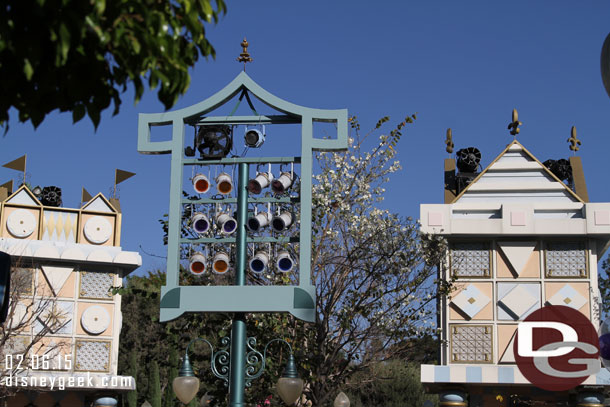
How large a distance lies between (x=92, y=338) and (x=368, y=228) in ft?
36.5

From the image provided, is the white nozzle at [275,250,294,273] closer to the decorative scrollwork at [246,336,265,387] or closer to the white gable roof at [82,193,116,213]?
the decorative scrollwork at [246,336,265,387]

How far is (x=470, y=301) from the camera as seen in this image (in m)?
19.9

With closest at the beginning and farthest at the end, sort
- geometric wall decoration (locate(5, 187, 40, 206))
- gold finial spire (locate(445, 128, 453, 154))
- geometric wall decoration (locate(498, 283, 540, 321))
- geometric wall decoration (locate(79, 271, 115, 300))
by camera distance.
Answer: geometric wall decoration (locate(498, 283, 540, 321)), gold finial spire (locate(445, 128, 453, 154)), geometric wall decoration (locate(79, 271, 115, 300)), geometric wall decoration (locate(5, 187, 40, 206))

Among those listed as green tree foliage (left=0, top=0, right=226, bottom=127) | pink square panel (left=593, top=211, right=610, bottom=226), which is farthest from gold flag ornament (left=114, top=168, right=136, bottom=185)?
green tree foliage (left=0, top=0, right=226, bottom=127)

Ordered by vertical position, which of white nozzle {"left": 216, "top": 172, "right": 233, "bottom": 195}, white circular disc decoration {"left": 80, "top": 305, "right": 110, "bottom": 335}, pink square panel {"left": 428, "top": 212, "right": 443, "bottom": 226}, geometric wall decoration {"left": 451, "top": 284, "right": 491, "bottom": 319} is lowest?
white circular disc decoration {"left": 80, "top": 305, "right": 110, "bottom": 335}

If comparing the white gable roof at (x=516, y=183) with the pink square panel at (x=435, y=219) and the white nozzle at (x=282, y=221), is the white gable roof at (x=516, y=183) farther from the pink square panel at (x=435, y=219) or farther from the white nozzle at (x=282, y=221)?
the white nozzle at (x=282, y=221)

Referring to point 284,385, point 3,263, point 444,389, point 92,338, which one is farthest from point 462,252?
point 3,263

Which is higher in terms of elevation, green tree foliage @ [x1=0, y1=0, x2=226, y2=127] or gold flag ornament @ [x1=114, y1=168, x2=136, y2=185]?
gold flag ornament @ [x1=114, y1=168, x2=136, y2=185]

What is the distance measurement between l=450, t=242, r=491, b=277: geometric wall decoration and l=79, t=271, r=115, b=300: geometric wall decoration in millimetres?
10617

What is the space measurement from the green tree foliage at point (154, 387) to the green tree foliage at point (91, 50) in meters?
33.2

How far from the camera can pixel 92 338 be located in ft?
82.9

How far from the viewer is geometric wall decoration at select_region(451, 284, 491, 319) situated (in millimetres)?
19875

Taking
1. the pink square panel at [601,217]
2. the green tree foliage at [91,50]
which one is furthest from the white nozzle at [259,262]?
the pink square panel at [601,217]

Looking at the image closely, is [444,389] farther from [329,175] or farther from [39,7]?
[39,7]
